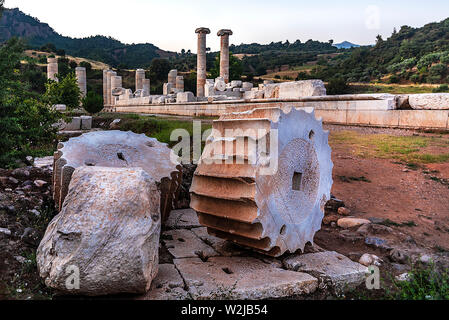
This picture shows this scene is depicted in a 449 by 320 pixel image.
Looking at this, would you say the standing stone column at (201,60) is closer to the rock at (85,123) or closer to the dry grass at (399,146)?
the rock at (85,123)

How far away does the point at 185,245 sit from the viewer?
12.6 feet

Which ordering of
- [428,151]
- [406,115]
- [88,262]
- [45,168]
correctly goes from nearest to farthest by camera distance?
[88,262]
[45,168]
[428,151]
[406,115]

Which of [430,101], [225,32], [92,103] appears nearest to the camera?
[430,101]

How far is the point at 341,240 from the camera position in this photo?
13.9 feet

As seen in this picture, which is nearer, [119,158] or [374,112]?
[119,158]

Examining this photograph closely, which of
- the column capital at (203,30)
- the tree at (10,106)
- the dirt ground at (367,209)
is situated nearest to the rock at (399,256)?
the dirt ground at (367,209)

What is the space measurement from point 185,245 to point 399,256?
2224 millimetres

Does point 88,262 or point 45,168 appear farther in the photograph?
point 45,168

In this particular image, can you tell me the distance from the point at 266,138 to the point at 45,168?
4100mm

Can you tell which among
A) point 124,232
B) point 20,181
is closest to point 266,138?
point 124,232

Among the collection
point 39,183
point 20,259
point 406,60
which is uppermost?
point 406,60

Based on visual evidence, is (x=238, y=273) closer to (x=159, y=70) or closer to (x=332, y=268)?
(x=332, y=268)

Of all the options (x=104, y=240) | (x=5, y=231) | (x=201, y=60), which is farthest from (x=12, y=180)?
(x=201, y=60)

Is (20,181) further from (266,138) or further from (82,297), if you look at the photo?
(266,138)
